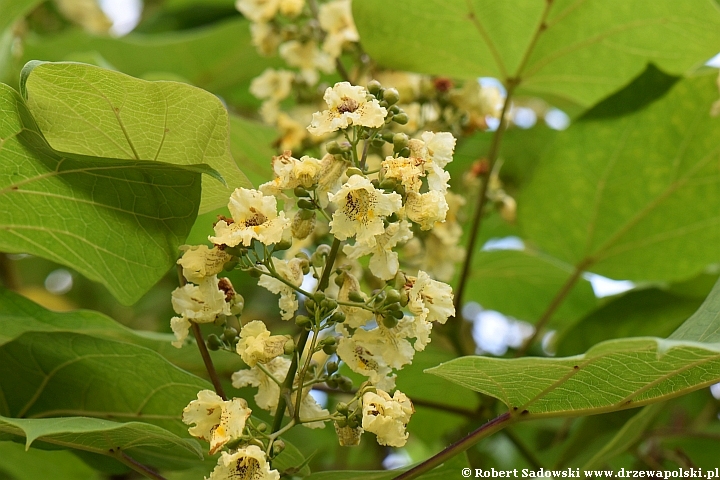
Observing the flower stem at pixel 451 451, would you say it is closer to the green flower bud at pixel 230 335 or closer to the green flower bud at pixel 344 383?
the green flower bud at pixel 344 383

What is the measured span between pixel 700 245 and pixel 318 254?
0.79 m

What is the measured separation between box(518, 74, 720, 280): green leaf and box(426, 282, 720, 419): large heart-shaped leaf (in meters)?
0.53

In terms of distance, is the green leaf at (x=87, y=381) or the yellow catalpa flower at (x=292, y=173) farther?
the green leaf at (x=87, y=381)

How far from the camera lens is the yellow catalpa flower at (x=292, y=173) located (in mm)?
756

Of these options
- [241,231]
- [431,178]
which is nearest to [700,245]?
[431,178]

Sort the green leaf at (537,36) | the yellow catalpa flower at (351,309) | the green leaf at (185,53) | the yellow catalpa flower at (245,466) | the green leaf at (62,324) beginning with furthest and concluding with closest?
1. the green leaf at (185,53)
2. the green leaf at (537,36)
3. the green leaf at (62,324)
4. the yellow catalpa flower at (351,309)
5. the yellow catalpa flower at (245,466)

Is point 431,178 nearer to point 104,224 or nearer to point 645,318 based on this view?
point 104,224

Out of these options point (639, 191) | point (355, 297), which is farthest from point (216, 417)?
point (639, 191)

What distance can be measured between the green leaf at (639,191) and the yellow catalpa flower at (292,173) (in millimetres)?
717

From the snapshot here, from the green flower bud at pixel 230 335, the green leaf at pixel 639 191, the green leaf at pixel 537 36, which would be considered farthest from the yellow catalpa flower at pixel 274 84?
the green flower bud at pixel 230 335

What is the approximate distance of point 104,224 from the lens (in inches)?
34.2

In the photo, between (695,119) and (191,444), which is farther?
(695,119)

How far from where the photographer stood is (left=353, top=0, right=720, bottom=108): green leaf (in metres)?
1.21

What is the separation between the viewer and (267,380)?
0.80 metres
